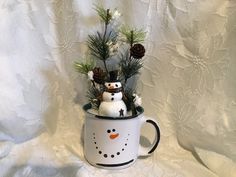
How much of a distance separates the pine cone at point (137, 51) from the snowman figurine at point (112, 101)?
0.09 metres

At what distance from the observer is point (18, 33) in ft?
2.89

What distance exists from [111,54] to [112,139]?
22cm

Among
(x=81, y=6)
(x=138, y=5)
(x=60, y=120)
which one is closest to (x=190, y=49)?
(x=138, y=5)

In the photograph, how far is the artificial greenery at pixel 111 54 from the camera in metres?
0.85

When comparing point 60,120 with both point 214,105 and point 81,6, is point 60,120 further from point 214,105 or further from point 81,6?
point 214,105

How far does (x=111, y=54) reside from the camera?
88cm

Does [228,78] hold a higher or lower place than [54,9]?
lower

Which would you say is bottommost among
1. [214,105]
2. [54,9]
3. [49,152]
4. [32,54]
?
[49,152]

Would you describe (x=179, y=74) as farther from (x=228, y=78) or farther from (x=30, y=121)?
(x=30, y=121)

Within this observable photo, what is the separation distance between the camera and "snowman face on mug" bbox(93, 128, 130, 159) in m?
0.82

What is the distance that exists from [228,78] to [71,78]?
1.38 feet

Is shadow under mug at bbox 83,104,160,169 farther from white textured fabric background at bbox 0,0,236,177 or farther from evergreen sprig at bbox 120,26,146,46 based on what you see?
evergreen sprig at bbox 120,26,146,46

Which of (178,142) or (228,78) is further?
(178,142)

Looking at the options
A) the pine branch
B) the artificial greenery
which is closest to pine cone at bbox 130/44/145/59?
the artificial greenery
